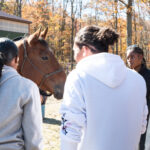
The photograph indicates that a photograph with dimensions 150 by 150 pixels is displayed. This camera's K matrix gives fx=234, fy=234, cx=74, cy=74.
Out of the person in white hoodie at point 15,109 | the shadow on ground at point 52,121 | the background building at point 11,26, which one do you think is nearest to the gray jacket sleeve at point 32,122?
the person in white hoodie at point 15,109

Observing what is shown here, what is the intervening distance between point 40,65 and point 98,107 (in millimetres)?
3004

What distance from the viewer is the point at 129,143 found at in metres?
1.84

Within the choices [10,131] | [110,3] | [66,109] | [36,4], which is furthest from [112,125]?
[36,4]

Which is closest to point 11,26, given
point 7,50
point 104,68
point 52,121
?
point 52,121

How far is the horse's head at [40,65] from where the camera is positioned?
14.6 ft

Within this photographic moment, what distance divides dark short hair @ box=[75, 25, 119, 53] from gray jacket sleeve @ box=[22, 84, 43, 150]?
23.1 inches

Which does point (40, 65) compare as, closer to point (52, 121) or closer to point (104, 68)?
point (104, 68)

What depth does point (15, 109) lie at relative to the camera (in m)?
1.89

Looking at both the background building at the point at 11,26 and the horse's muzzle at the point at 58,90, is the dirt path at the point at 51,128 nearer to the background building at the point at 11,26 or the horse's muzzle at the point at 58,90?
the horse's muzzle at the point at 58,90

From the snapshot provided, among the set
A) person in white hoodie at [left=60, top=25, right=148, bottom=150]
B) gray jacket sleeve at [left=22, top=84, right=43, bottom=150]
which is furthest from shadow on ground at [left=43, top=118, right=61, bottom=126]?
person in white hoodie at [left=60, top=25, right=148, bottom=150]

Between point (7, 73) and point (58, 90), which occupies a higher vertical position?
point (7, 73)

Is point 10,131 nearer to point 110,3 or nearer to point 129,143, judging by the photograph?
point 129,143

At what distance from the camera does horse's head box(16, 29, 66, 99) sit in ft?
14.6

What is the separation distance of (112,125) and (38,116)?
670mm
